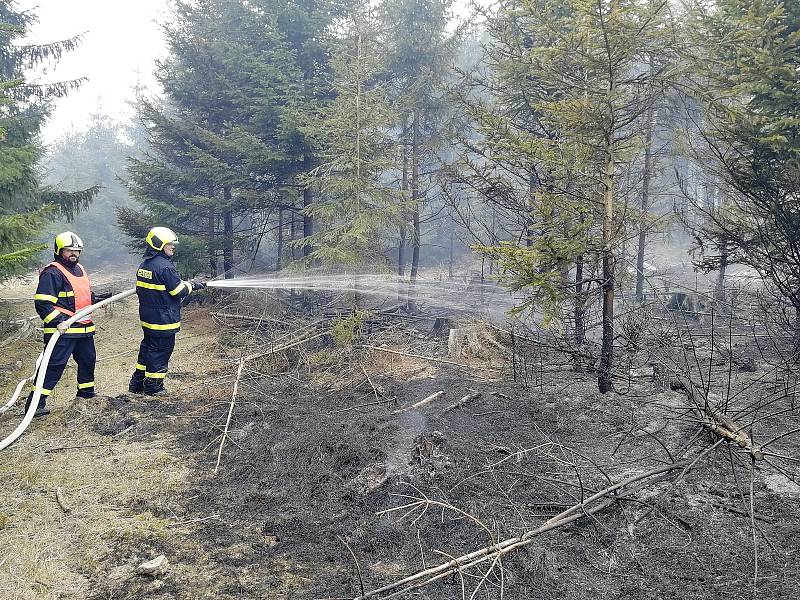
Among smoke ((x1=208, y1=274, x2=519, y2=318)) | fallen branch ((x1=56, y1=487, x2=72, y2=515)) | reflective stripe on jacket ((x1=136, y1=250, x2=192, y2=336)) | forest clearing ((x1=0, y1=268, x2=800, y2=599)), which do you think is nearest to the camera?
forest clearing ((x1=0, y1=268, x2=800, y2=599))

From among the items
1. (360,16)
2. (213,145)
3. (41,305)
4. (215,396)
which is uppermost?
(360,16)

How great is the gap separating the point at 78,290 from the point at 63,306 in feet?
0.93

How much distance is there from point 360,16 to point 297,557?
14.2 meters

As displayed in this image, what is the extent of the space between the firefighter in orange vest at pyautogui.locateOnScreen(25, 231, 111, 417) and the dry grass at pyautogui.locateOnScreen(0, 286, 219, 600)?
0.60 meters

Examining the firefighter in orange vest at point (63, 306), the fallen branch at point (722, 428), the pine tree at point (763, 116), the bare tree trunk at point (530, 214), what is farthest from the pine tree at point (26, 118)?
the pine tree at point (763, 116)

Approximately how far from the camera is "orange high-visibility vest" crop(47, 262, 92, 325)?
7207 mm

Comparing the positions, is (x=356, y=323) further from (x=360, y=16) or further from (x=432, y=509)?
(x=360, y=16)

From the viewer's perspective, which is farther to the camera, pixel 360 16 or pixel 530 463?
pixel 360 16

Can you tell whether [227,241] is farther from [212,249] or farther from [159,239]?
[159,239]

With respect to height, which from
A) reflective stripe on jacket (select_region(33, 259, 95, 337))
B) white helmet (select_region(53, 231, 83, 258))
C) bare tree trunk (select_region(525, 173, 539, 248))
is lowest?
reflective stripe on jacket (select_region(33, 259, 95, 337))

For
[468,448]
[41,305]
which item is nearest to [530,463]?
[468,448]

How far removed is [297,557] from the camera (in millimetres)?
4312

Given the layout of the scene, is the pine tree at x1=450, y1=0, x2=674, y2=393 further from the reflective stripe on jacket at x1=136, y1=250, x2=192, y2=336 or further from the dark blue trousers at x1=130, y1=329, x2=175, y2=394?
the dark blue trousers at x1=130, y1=329, x2=175, y2=394

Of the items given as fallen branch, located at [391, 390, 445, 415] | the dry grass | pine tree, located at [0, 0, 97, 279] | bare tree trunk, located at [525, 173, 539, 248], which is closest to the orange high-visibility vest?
the dry grass
